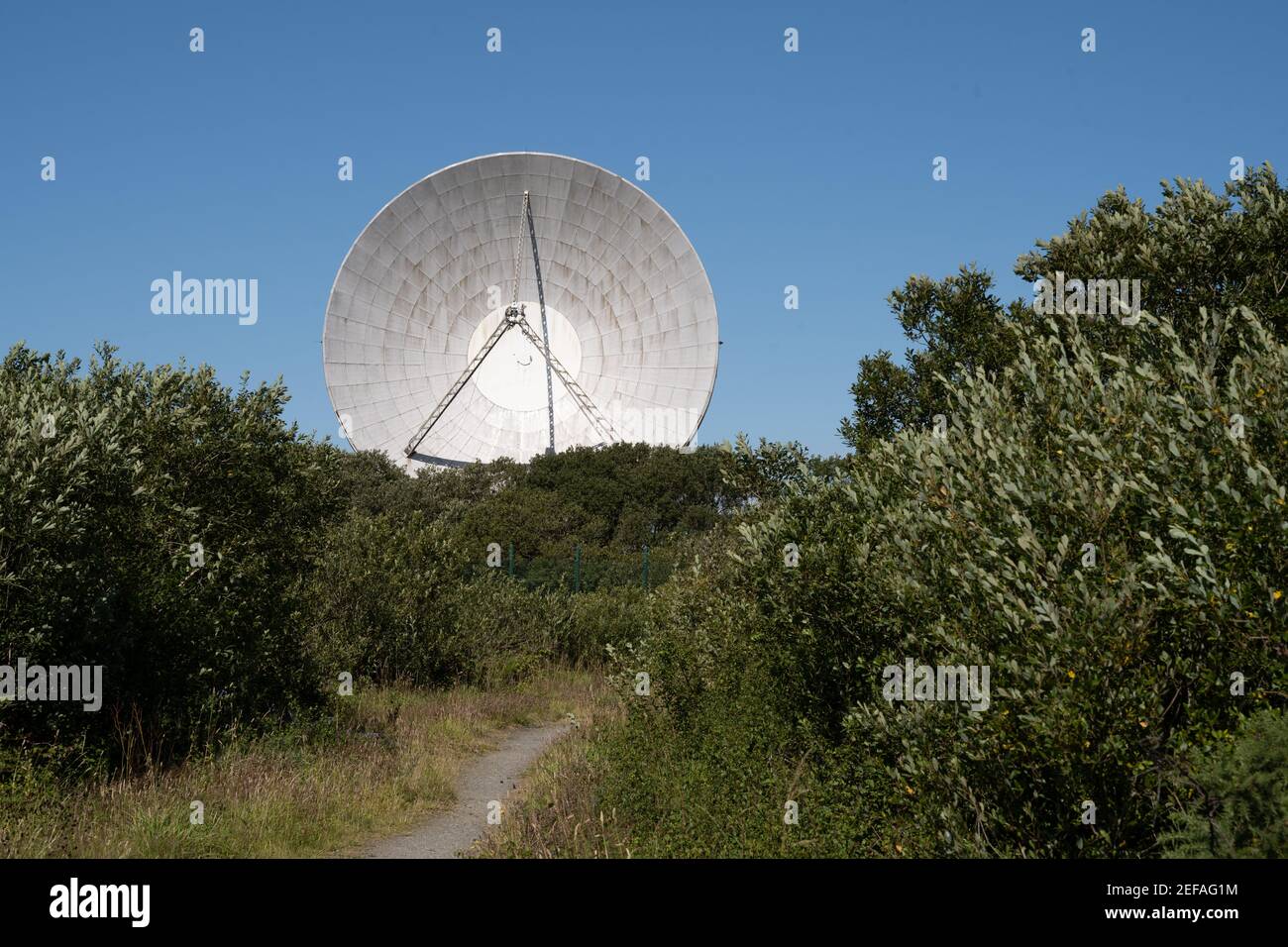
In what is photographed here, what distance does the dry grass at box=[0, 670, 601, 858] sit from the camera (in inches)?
339

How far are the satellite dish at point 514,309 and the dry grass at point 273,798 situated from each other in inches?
1342

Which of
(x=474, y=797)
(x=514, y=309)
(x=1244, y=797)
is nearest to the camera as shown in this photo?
(x=1244, y=797)

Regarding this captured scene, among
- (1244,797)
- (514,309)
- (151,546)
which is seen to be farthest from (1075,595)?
(514,309)

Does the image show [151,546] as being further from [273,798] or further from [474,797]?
[474,797]

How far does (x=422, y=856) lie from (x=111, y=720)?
3571 mm
